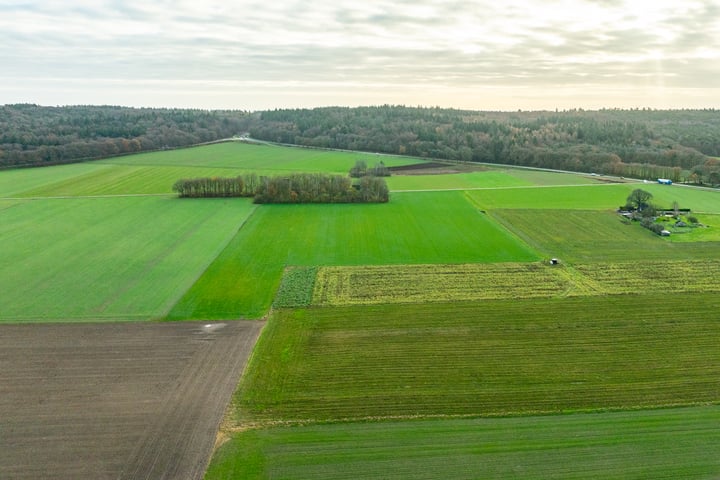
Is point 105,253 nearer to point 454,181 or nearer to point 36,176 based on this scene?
point 36,176

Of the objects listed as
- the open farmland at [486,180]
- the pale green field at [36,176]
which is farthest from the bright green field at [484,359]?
the pale green field at [36,176]

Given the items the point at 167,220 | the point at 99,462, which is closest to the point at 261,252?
the point at 167,220

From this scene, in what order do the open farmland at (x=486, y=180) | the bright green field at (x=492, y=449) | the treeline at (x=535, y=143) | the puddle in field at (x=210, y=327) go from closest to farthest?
the bright green field at (x=492, y=449) → the puddle in field at (x=210, y=327) → the open farmland at (x=486, y=180) → the treeline at (x=535, y=143)

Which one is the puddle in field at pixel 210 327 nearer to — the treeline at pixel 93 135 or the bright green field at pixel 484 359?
the bright green field at pixel 484 359

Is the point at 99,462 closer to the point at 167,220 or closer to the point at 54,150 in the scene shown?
the point at 167,220

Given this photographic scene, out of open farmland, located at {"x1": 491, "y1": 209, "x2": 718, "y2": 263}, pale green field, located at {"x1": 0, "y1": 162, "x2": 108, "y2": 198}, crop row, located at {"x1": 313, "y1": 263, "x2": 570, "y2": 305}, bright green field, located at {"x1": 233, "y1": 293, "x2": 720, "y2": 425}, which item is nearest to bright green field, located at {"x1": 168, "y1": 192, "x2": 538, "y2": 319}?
crop row, located at {"x1": 313, "y1": 263, "x2": 570, "y2": 305}
